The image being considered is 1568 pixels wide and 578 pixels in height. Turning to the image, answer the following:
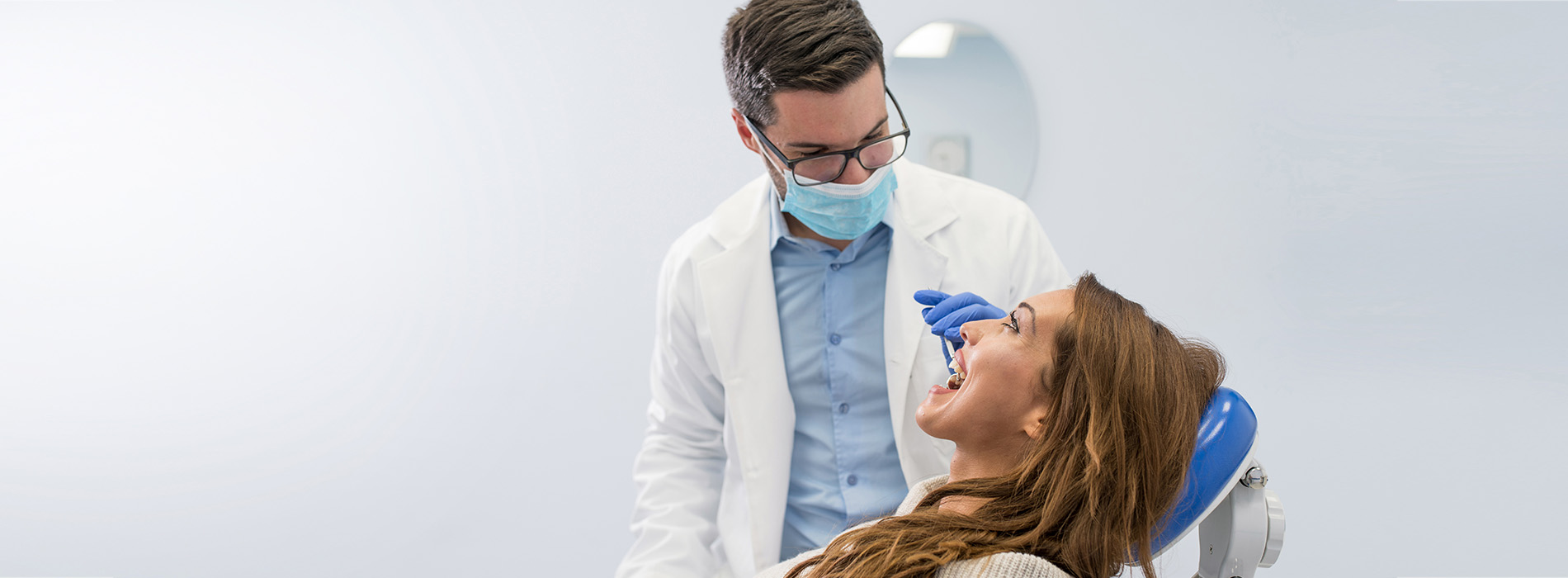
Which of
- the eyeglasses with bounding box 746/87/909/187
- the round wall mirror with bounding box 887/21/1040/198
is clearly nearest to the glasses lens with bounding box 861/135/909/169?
the eyeglasses with bounding box 746/87/909/187

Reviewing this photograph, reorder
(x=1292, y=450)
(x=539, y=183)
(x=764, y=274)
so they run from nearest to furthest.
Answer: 1. (x=764, y=274)
2. (x=1292, y=450)
3. (x=539, y=183)

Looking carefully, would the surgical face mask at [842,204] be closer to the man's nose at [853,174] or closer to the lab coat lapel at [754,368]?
the man's nose at [853,174]

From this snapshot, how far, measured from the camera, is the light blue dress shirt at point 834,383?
1.48 metres

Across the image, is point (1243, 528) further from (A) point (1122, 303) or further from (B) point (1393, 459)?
(B) point (1393, 459)

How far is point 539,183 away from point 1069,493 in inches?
69.5

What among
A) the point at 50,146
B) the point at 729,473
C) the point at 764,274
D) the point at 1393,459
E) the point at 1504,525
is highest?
the point at 50,146

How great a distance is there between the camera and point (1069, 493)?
104cm

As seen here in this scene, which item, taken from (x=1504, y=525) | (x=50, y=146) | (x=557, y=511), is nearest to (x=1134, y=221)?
(x=1504, y=525)

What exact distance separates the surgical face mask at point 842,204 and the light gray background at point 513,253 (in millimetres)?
994

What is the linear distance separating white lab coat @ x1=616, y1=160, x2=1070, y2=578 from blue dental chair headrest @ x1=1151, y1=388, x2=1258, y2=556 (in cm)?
44

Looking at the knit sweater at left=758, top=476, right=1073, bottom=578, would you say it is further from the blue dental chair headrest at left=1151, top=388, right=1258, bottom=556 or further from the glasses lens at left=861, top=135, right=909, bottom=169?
the glasses lens at left=861, top=135, right=909, bottom=169

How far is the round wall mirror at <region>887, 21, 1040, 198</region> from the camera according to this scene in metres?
2.28

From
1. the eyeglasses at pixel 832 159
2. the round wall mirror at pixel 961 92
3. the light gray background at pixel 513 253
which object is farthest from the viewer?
the round wall mirror at pixel 961 92

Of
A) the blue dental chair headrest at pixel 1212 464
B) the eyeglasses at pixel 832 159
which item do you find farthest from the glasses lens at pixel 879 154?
the blue dental chair headrest at pixel 1212 464
